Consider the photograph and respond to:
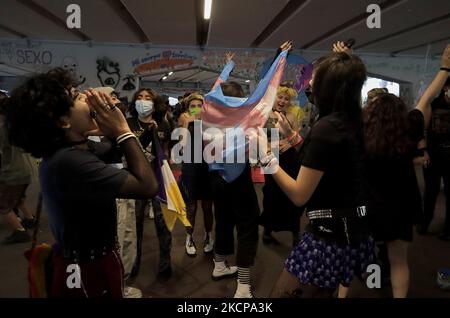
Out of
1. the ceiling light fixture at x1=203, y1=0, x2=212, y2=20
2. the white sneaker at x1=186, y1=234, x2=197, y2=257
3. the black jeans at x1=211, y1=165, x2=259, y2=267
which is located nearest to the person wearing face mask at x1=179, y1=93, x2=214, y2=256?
the white sneaker at x1=186, y1=234, x2=197, y2=257

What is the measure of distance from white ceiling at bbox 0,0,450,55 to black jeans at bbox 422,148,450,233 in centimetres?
256

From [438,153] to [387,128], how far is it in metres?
1.96

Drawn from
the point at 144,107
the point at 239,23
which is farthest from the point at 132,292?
the point at 239,23

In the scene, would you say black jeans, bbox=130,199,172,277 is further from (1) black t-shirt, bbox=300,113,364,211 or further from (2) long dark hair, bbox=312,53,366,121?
(2) long dark hair, bbox=312,53,366,121

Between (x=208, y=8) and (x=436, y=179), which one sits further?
(x=208, y=8)

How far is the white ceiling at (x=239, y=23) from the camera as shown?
183 inches

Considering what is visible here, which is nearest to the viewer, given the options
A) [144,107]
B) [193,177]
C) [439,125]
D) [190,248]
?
[144,107]

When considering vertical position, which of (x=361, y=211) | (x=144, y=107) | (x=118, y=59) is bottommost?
(x=361, y=211)

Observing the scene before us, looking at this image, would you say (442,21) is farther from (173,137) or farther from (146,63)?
(146,63)

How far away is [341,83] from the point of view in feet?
3.60

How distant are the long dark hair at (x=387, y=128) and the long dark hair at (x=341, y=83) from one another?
2.48 ft

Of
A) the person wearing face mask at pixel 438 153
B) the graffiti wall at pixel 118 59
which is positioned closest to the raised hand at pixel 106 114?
the person wearing face mask at pixel 438 153

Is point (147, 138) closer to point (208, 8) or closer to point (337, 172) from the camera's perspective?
point (337, 172)
